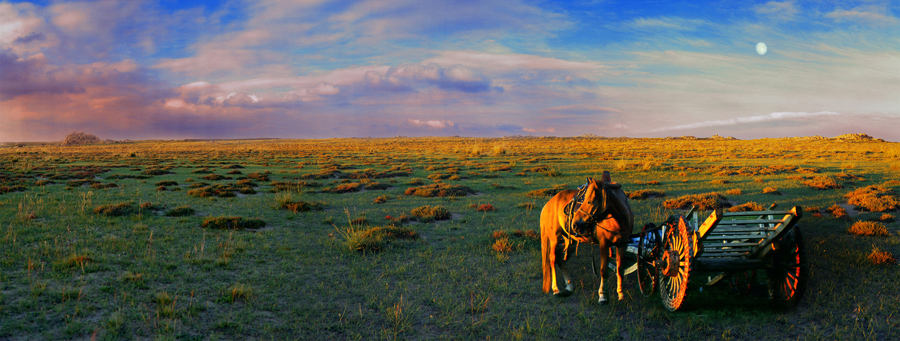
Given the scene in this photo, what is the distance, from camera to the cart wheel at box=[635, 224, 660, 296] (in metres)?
6.30

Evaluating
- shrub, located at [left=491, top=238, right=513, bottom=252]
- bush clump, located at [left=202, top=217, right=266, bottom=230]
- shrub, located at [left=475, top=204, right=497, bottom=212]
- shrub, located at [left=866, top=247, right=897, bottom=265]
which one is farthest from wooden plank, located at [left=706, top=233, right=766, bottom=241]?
bush clump, located at [left=202, top=217, right=266, bottom=230]

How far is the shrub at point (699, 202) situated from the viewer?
1445 centimetres

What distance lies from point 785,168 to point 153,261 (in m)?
35.8

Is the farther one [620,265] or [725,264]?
[620,265]

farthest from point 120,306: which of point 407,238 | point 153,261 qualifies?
point 407,238

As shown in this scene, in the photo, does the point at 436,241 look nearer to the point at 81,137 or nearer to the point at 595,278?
the point at 595,278

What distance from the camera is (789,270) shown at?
557cm

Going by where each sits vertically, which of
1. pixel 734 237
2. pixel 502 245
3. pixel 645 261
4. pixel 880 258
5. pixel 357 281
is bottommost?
pixel 357 281

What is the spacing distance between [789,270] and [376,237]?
26.0ft

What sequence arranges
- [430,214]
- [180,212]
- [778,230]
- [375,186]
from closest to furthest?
[778,230]
[180,212]
[430,214]
[375,186]

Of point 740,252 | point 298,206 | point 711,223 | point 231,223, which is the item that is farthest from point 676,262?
point 298,206

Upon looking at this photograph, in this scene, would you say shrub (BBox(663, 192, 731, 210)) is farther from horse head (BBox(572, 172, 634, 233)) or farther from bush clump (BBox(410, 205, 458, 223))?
horse head (BBox(572, 172, 634, 233))

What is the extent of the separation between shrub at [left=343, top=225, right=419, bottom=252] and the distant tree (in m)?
162

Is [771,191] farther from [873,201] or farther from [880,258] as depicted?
[880,258]
